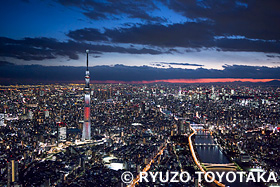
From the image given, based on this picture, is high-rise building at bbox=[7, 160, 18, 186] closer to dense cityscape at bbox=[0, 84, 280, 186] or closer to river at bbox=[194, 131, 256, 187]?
dense cityscape at bbox=[0, 84, 280, 186]

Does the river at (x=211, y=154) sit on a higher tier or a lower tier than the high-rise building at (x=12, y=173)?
lower

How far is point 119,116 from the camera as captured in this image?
20828mm

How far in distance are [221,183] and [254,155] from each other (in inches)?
162

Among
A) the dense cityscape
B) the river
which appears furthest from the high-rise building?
the river

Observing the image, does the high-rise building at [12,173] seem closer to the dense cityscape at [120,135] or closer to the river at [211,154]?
the dense cityscape at [120,135]

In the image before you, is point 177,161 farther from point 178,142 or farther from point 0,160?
point 0,160

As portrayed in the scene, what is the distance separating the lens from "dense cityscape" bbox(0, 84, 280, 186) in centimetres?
984

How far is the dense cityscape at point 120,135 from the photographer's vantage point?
32.3 ft

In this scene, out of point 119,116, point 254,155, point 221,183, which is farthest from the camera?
point 119,116

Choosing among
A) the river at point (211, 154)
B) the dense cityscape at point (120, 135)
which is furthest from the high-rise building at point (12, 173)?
the river at point (211, 154)

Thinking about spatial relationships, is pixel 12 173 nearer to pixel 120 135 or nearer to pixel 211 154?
pixel 120 135

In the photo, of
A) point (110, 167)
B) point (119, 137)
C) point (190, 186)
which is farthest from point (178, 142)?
point (190, 186)

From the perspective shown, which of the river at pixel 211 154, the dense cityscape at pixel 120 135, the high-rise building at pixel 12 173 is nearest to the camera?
the high-rise building at pixel 12 173

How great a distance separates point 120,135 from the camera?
15.6 meters
